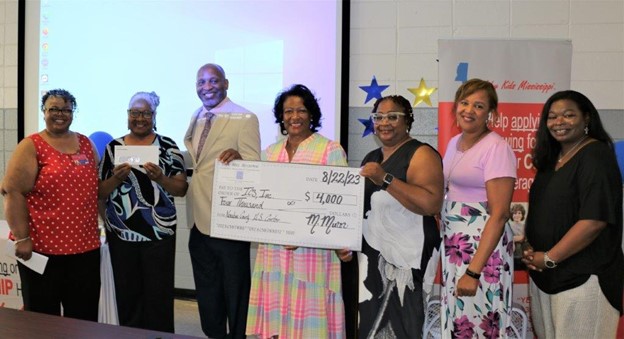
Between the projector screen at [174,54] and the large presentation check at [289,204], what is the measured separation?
1.40 metres

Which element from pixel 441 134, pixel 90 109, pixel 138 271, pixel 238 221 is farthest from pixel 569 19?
pixel 90 109

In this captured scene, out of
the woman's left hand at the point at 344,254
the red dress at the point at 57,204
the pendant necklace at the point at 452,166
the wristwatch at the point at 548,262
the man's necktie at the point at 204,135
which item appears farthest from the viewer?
the man's necktie at the point at 204,135

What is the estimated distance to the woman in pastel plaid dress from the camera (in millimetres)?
2662

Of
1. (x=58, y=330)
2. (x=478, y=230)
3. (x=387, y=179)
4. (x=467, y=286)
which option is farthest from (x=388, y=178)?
(x=58, y=330)

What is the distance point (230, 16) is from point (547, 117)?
8.43ft

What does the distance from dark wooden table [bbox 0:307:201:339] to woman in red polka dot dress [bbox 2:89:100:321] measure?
1.18m

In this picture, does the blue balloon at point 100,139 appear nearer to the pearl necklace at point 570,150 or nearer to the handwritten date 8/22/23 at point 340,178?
the handwritten date 8/22/23 at point 340,178

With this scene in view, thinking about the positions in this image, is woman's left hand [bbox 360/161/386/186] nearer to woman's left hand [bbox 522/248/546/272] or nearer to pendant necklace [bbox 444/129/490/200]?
pendant necklace [bbox 444/129/490/200]

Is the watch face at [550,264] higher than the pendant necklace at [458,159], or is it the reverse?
the pendant necklace at [458,159]

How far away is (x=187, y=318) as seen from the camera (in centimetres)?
416

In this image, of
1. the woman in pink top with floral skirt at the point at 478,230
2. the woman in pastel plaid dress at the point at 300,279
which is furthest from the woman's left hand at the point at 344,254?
the woman in pink top with floral skirt at the point at 478,230

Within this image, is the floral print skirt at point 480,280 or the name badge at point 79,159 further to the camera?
the name badge at point 79,159

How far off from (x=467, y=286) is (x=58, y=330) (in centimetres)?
154

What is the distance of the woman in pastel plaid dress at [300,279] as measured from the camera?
266 cm
